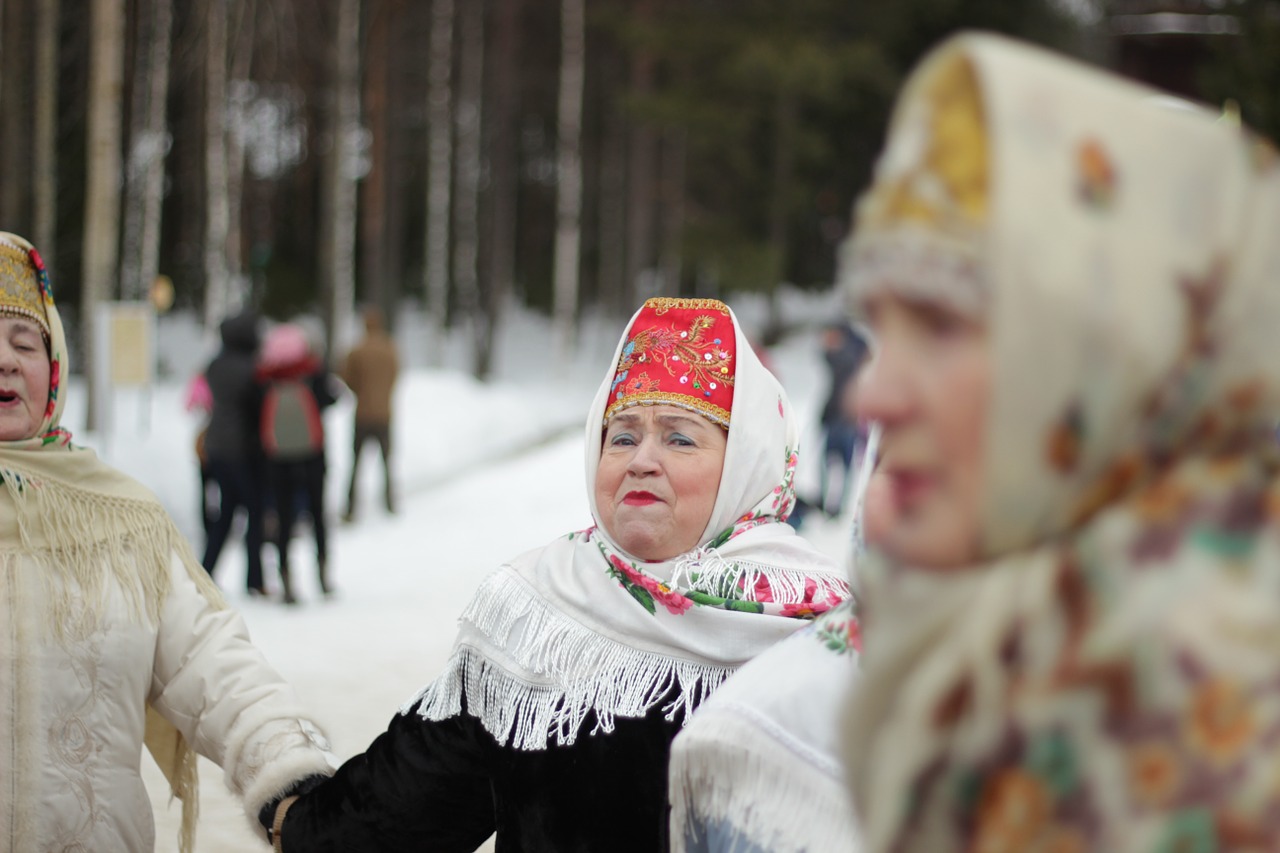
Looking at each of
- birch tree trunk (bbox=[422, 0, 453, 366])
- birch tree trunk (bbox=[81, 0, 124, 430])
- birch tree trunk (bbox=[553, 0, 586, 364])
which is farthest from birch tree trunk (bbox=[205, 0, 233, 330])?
birch tree trunk (bbox=[553, 0, 586, 364])

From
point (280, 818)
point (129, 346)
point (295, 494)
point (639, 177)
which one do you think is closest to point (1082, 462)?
point (280, 818)

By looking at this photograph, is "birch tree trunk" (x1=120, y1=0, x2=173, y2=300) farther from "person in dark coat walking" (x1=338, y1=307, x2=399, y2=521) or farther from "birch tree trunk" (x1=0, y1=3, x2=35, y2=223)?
"person in dark coat walking" (x1=338, y1=307, x2=399, y2=521)

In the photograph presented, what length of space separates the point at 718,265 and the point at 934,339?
3033cm

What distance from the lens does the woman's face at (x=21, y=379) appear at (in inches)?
97.9

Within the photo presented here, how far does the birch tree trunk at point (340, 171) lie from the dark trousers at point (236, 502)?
8786 millimetres

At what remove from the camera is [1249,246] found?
3.29ft

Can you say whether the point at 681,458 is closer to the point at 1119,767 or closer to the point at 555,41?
the point at 1119,767

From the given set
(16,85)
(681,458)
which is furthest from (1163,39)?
(681,458)

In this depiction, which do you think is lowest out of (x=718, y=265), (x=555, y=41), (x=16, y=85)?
(x=718, y=265)

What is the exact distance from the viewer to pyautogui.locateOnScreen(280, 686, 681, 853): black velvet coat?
2277mm

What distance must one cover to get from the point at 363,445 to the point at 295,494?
10.5 ft

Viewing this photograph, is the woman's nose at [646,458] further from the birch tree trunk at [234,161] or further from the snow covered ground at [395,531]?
the birch tree trunk at [234,161]

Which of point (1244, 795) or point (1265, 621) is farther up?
point (1265, 621)

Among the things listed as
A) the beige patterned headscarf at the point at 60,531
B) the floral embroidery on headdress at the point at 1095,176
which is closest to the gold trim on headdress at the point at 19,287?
the beige patterned headscarf at the point at 60,531
